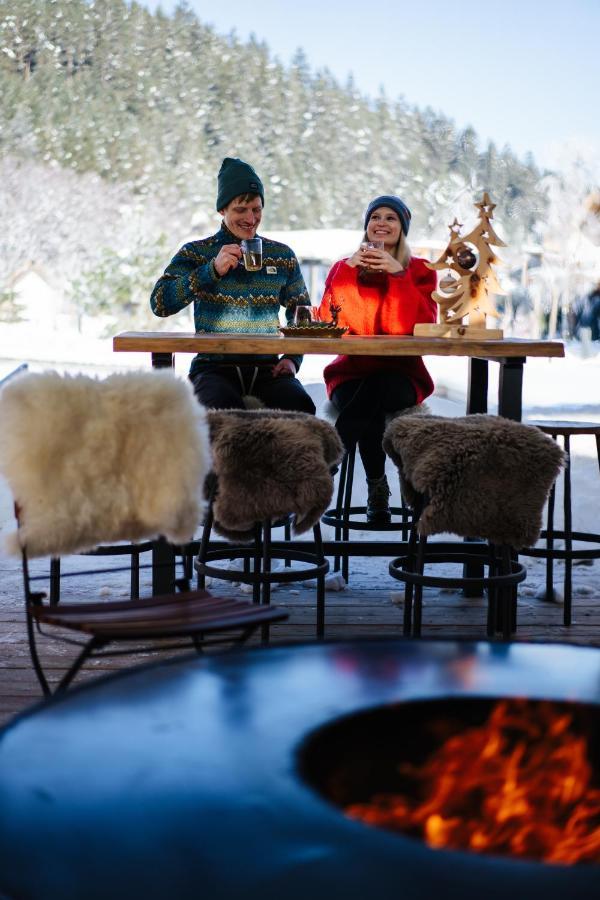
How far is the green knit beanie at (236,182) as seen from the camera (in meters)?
3.93

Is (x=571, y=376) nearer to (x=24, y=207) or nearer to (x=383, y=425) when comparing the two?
(x=24, y=207)

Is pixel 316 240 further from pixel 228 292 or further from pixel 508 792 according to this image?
pixel 508 792

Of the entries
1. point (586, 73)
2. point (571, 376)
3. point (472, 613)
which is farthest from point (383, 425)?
point (571, 376)

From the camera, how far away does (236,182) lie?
3.92 metres

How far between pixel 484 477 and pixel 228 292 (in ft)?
4.85

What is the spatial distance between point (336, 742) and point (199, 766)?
0.22 metres

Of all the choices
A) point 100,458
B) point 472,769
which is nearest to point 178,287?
point 100,458

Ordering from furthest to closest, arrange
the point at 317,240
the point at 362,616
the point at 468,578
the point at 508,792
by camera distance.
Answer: the point at 317,240, the point at 362,616, the point at 468,578, the point at 508,792

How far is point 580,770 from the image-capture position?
1419 millimetres

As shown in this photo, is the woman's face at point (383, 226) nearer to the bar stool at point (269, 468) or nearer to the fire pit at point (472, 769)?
the bar stool at point (269, 468)

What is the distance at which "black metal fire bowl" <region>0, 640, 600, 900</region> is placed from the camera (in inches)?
39.9

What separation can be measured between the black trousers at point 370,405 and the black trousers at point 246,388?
0.43 feet

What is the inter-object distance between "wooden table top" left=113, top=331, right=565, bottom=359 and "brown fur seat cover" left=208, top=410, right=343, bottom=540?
12.6 inches

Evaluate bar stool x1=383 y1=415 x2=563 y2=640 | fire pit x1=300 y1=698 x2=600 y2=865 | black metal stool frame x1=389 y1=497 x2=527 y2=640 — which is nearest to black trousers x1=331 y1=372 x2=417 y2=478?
black metal stool frame x1=389 y1=497 x2=527 y2=640
